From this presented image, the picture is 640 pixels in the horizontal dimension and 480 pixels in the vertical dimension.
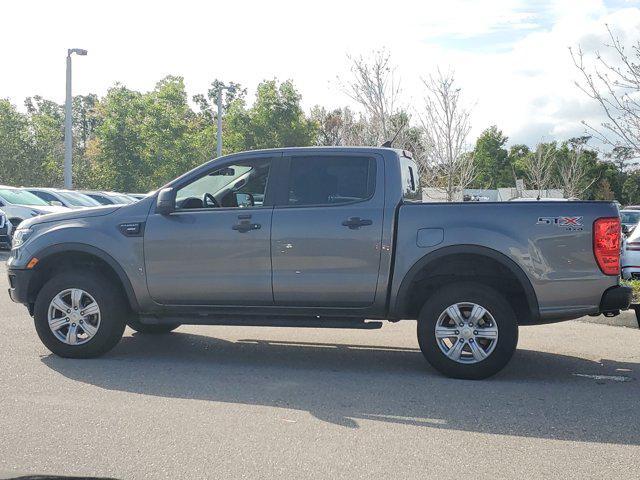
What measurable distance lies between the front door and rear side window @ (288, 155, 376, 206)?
29 centimetres

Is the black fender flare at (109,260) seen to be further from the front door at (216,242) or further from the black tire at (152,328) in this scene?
the black tire at (152,328)

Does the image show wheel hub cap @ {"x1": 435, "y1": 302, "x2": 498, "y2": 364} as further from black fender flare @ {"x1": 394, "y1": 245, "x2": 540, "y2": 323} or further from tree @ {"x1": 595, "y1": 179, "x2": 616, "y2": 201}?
tree @ {"x1": 595, "y1": 179, "x2": 616, "y2": 201}

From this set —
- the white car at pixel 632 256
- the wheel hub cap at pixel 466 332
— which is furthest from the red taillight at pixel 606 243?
the white car at pixel 632 256

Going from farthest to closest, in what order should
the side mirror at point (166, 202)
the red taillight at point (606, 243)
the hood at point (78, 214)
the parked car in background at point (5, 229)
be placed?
the parked car in background at point (5, 229) → the hood at point (78, 214) → the side mirror at point (166, 202) → the red taillight at point (606, 243)

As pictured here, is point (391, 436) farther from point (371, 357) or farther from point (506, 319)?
point (371, 357)

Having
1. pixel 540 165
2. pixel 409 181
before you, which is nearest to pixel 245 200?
pixel 409 181

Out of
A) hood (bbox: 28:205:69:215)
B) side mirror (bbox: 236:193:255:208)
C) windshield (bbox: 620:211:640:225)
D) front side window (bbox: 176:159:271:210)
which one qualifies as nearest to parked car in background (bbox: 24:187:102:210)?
hood (bbox: 28:205:69:215)

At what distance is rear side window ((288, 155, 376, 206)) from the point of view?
7074 millimetres

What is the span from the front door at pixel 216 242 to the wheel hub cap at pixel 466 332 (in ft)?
5.16

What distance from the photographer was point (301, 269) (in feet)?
22.7

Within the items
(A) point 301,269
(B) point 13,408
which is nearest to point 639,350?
(A) point 301,269

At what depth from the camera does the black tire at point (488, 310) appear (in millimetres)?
6555

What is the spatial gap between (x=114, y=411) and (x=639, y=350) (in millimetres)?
5393

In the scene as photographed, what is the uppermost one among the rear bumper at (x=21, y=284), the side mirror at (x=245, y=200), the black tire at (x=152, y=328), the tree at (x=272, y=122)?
the tree at (x=272, y=122)
